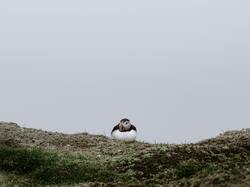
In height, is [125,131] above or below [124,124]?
below

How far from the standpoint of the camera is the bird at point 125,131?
98.4ft

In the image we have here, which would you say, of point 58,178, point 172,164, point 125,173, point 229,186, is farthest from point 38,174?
point 229,186

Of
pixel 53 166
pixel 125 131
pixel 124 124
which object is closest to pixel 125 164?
pixel 53 166

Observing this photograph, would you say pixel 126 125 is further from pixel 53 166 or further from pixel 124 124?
pixel 53 166

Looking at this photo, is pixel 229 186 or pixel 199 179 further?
pixel 199 179

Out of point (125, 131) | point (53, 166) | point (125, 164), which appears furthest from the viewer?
point (125, 131)

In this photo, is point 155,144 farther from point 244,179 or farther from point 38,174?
point 244,179

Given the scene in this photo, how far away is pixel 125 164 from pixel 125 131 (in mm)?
7283

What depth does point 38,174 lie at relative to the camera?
2245 centimetres

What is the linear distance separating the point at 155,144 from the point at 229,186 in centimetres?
1198

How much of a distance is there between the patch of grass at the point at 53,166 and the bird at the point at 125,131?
5.27 meters

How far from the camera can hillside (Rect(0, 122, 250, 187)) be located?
64.1ft

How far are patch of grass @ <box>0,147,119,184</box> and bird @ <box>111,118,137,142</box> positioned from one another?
208 inches

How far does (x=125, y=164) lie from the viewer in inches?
902
